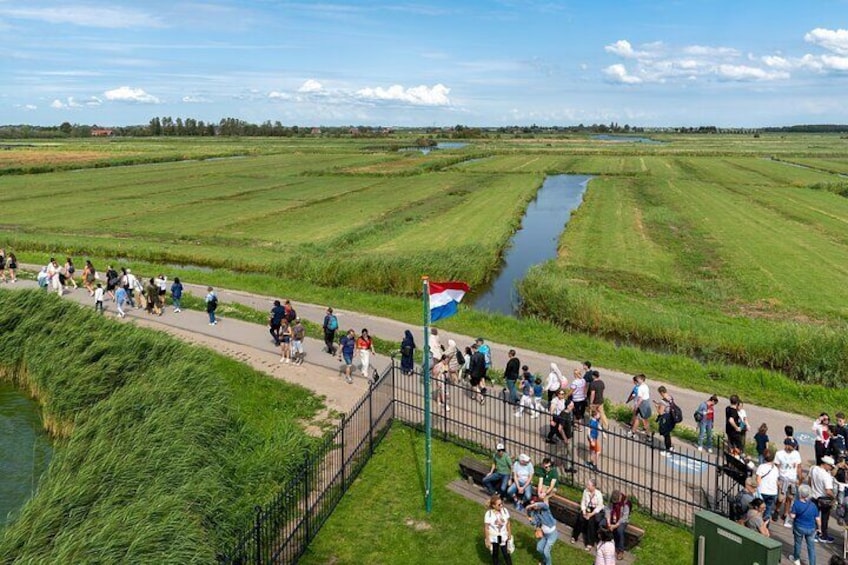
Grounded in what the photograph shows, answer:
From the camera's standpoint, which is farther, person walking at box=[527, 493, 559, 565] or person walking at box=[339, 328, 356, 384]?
person walking at box=[339, 328, 356, 384]

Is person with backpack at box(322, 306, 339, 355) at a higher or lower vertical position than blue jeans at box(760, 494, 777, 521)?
higher

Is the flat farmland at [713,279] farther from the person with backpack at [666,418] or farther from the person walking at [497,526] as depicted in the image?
the person walking at [497,526]

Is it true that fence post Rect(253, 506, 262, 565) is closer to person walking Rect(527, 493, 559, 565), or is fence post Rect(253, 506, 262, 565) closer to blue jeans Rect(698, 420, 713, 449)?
person walking Rect(527, 493, 559, 565)

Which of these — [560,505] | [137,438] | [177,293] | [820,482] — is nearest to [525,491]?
[560,505]

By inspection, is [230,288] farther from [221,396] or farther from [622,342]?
[622,342]

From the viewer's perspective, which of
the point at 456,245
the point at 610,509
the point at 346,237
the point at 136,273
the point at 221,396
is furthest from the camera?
the point at 346,237

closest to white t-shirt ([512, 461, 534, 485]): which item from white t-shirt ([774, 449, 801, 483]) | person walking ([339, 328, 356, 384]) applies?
white t-shirt ([774, 449, 801, 483])

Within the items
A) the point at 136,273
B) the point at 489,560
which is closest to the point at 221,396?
the point at 489,560
